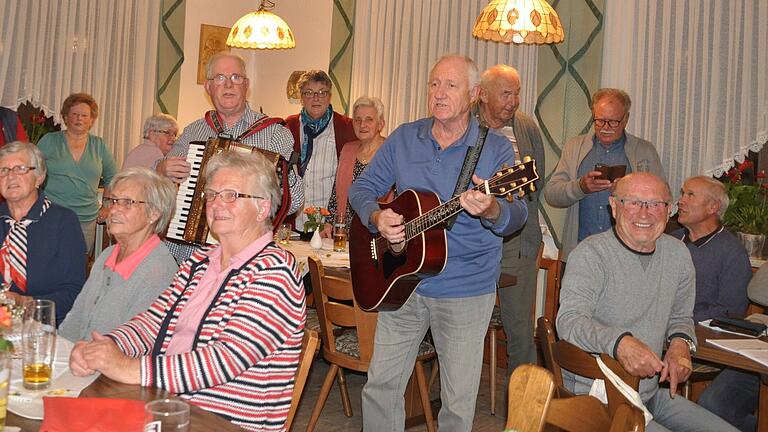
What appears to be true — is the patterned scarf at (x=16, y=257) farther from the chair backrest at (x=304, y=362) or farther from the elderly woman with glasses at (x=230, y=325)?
the chair backrest at (x=304, y=362)

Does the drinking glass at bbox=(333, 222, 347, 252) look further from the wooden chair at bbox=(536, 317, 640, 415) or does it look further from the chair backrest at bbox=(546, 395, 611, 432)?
the chair backrest at bbox=(546, 395, 611, 432)

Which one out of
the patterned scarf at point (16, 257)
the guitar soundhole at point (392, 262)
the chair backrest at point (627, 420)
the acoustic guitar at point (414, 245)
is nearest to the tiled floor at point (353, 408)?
the acoustic guitar at point (414, 245)

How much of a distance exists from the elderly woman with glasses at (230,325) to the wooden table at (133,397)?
0.03 m

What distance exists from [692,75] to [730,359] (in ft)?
8.31

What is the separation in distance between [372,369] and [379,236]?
0.53 meters

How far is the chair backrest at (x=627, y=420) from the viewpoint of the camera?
1.73 metres

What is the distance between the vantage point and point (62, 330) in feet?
10.1

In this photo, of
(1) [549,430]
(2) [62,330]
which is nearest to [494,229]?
(1) [549,430]

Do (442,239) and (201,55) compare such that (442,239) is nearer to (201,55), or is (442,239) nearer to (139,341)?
(139,341)

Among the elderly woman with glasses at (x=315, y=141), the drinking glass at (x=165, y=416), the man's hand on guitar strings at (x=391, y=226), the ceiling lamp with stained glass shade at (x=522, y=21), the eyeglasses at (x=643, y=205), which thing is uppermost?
the ceiling lamp with stained glass shade at (x=522, y=21)

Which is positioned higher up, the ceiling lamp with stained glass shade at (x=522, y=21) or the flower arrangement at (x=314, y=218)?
the ceiling lamp with stained glass shade at (x=522, y=21)

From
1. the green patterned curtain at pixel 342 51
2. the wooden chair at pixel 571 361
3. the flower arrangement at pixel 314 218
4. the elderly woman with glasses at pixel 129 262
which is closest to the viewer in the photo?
the wooden chair at pixel 571 361

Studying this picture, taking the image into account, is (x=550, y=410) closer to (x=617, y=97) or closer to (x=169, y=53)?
(x=617, y=97)

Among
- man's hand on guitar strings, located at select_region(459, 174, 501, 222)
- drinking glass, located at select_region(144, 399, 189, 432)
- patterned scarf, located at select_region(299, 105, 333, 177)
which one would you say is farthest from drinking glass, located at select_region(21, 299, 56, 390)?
patterned scarf, located at select_region(299, 105, 333, 177)
